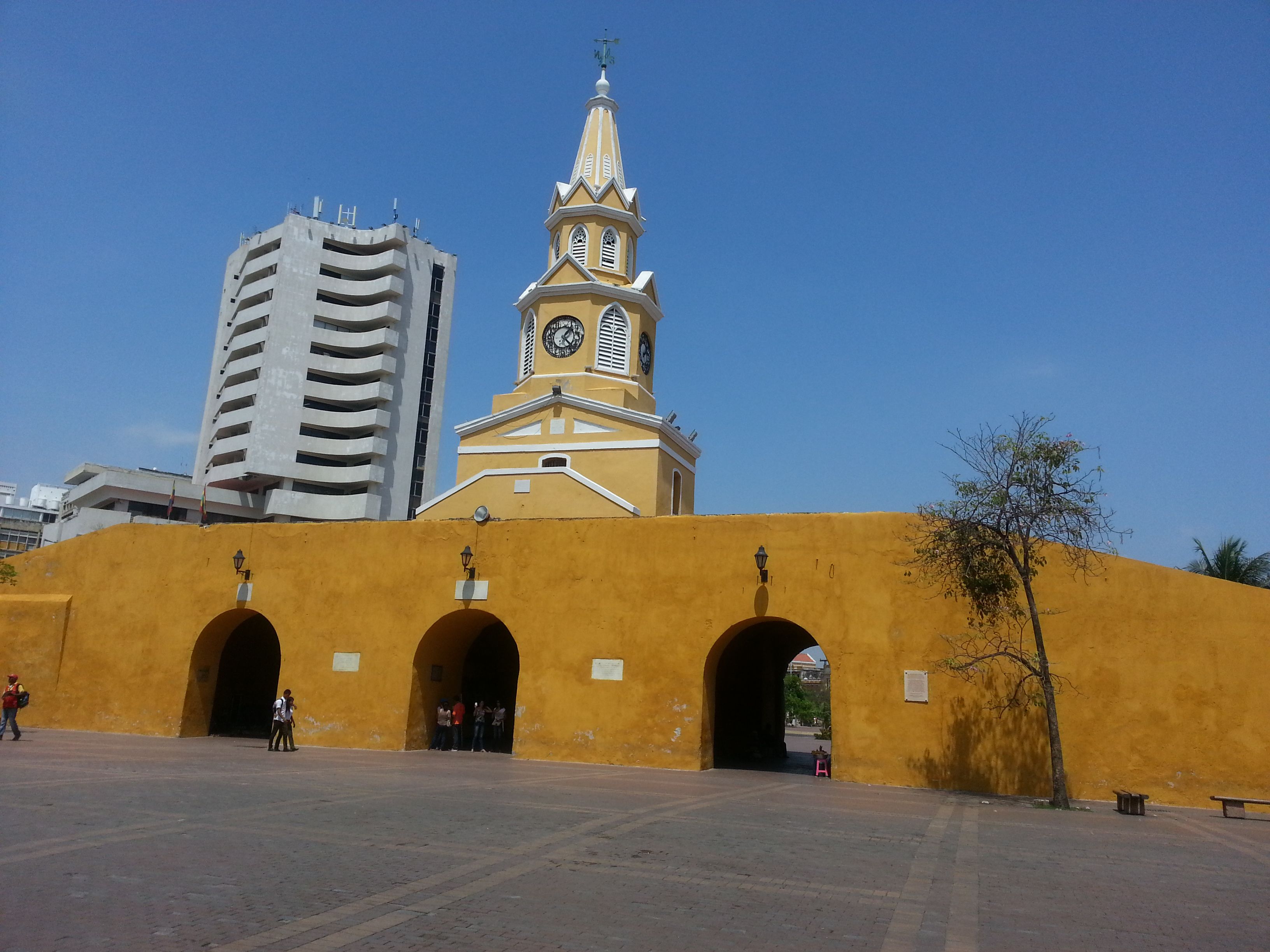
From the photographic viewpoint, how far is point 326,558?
20.1m

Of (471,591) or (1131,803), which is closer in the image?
(1131,803)

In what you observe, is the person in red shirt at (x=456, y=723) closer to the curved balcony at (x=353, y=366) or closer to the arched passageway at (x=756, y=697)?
the arched passageway at (x=756, y=697)

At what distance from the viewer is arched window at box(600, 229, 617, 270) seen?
27.9m

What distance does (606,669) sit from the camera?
57.9 feet

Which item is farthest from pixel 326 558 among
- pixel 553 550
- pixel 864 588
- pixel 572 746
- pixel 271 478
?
pixel 271 478

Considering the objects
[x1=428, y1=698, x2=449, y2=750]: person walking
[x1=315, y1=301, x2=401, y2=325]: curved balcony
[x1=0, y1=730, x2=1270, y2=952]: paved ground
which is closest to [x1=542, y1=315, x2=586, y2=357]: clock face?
[x1=428, y1=698, x2=449, y2=750]: person walking

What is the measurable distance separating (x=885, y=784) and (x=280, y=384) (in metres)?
52.5

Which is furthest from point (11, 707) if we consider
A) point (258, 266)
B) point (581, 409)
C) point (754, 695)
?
point (258, 266)

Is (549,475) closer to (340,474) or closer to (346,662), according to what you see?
(346,662)

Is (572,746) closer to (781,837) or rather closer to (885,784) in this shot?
(885,784)

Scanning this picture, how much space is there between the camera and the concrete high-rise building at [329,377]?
194 feet

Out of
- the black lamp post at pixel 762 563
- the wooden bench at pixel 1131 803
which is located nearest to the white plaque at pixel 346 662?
the black lamp post at pixel 762 563

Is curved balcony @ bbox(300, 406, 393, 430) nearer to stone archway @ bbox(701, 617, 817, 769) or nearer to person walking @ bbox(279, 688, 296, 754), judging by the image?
stone archway @ bbox(701, 617, 817, 769)

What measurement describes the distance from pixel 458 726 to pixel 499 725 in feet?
4.20
